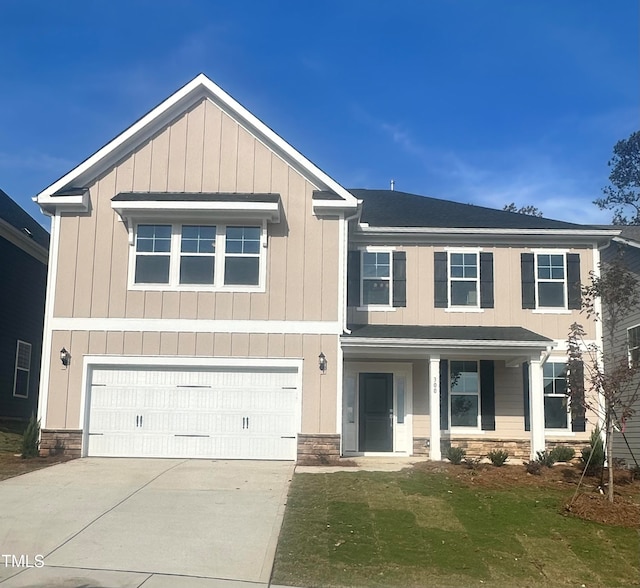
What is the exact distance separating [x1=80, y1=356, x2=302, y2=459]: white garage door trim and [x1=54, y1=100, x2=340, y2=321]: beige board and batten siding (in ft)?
3.07

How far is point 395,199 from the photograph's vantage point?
2006cm

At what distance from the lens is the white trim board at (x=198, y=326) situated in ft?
49.5

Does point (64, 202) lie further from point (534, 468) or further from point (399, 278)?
point (534, 468)

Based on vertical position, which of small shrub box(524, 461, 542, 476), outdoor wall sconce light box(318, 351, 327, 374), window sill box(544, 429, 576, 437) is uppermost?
outdoor wall sconce light box(318, 351, 327, 374)

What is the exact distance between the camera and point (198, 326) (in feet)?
49.6

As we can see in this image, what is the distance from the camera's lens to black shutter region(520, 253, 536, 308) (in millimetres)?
16734

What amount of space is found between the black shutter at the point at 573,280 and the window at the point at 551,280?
0.14 m

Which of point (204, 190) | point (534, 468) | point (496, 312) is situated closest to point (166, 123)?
point (204, 190)

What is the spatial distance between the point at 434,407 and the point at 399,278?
3.41m

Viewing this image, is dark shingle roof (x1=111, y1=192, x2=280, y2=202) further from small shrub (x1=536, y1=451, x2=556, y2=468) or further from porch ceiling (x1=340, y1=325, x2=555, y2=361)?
small shrub (x1=536, y1=451, x2=556, y2=468)

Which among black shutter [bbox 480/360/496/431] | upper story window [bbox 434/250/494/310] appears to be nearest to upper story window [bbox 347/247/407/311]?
upper story window [bbox 434/250/494/310]

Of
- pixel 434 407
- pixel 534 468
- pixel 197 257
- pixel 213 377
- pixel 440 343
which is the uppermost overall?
pixel 197 257

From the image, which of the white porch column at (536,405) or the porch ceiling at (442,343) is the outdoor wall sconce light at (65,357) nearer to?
the porch ceiling at (442,343)

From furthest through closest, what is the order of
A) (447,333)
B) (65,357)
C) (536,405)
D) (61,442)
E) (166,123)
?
1. (166,123)
2. (447,333)
3. (65,357)
4. (536,405)
5. (61,442)
